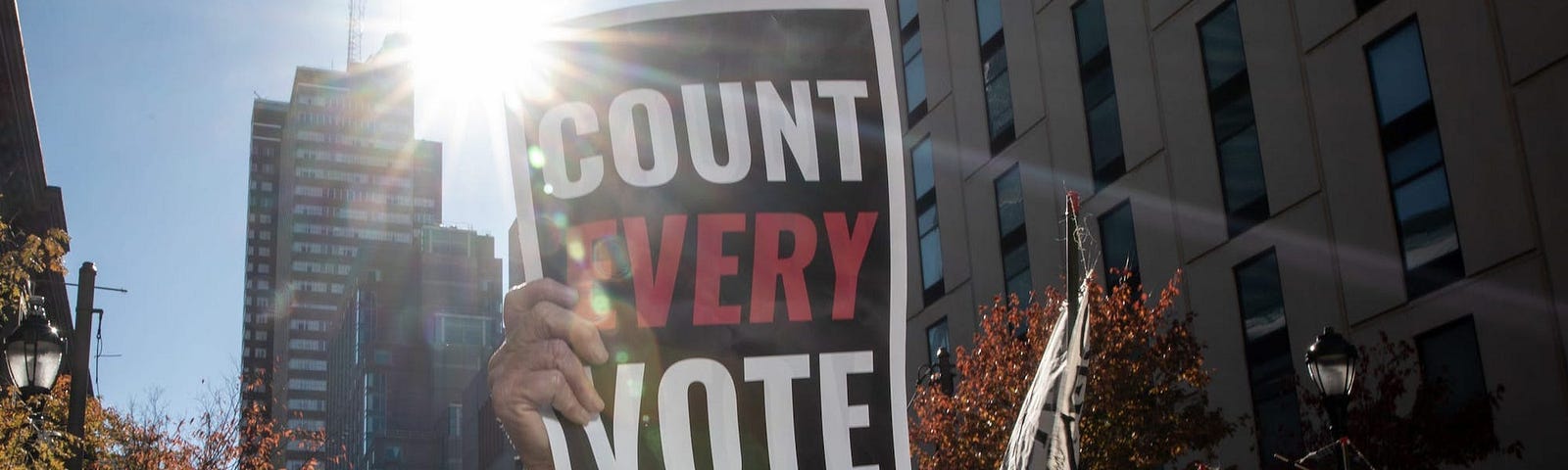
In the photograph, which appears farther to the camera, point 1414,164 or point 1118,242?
point 1118,242

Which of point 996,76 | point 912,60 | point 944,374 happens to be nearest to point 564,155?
point 944,374

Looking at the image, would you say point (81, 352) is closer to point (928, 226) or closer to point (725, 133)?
point (725, 133)

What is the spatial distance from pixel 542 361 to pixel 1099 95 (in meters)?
30.0

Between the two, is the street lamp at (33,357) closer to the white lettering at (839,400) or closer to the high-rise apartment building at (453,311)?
the white lettering at (839,400)

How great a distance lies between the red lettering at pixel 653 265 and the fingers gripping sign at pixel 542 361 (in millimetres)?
169

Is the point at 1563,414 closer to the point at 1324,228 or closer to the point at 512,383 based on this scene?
the point at 1324,228

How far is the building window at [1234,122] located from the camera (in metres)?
29.0

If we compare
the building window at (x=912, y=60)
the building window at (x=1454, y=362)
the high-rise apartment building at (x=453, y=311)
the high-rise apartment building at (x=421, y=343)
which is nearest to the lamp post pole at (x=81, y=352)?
the building window at (x=1454, y=362)

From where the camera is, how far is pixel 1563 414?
22844 millimetres

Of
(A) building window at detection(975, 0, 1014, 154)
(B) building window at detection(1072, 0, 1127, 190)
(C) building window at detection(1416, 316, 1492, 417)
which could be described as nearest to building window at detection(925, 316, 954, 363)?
(A) building window at detection(975, 0, 1014, 154)

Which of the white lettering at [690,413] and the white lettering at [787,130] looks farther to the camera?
the white lettering at [787,130]

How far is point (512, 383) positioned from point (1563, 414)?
2184 centimetres

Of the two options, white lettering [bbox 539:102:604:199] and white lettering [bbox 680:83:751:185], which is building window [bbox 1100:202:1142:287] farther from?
white lettering [bbox 539:102:604:199]

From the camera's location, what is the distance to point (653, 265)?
15.5 ft
